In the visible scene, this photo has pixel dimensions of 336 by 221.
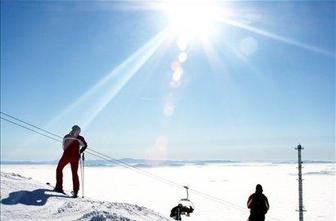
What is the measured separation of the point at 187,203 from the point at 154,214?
371 inches

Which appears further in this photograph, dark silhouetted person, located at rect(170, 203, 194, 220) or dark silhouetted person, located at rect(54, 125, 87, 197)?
dark silhouetted person, located at rect(170, 203, 194, 220)

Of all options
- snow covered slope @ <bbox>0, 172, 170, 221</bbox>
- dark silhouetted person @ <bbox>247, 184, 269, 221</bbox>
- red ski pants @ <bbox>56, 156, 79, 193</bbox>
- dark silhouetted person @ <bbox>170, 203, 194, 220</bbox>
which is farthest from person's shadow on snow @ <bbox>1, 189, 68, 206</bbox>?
dark silhouetted person @ <bbox>170, 203, 194, 220</bbox>

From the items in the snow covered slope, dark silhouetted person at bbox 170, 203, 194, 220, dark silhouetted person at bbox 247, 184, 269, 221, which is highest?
dark silhouetted person at bbox 170, 203, 194, 220

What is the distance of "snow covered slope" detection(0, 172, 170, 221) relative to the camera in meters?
11.3

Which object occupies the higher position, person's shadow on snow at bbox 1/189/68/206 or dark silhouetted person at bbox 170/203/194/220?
dark silhouetted person at bbox 170/203/194/220

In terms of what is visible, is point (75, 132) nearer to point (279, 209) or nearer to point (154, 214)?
point (154, 214)

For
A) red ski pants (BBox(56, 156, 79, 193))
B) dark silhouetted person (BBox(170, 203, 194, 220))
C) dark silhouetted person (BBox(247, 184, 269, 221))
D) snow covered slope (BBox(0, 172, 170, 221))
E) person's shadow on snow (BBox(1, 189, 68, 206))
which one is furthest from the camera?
dark silhouetted person (BBox(170, 203, 194, 220))

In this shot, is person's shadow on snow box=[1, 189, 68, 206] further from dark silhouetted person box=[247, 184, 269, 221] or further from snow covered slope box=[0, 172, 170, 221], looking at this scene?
dark silhouetted person box=[247, 184, 269, 221]

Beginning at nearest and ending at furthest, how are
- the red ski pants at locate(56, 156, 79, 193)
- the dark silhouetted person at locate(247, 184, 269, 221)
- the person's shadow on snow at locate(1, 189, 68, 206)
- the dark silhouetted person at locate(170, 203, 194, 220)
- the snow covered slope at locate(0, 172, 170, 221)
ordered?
the snow covered slope at locate(0, 172, 170, 221)
the person's shadow on snow at locate(1, 189, 68, 206)
the red ski pants at locate(56, 156, 79, 193)
the dark silhouetted person at locate(247, 184, 269, 221)
the dark silhouetted person at locate(170, 203, 194, 220)

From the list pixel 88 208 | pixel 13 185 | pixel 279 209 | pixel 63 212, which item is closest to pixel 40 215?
pixel 63 212

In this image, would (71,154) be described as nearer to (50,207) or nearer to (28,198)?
(28,198)

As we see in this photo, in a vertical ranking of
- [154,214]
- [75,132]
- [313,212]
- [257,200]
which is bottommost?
[154,214]

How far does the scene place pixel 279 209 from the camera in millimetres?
169250

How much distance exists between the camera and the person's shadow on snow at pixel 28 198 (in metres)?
12.0
